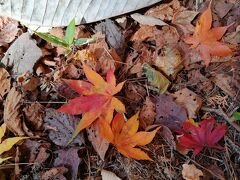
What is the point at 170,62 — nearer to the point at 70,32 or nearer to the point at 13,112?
the point at 70,32

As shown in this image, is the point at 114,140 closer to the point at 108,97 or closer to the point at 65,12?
the point at 108,97

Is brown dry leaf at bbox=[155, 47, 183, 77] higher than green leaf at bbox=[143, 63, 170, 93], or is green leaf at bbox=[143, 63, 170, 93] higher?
brown dry leaf at bbox=[155, 47, 183, 77]

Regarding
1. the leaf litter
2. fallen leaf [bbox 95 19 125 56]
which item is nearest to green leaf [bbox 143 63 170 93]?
the leaf litter

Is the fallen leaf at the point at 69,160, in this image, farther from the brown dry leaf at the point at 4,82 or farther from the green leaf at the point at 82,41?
the green leaf at the point at 82,41

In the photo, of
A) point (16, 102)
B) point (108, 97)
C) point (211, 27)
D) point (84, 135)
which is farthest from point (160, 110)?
point (16, 102)

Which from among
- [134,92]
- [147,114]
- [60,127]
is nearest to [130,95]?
[134,92]

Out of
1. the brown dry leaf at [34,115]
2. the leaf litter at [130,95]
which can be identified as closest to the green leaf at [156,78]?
the leaf litter at [130,95]

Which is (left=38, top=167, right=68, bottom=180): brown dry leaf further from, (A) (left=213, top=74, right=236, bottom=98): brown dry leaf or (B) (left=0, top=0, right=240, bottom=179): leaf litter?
(A) (left=213, top=74, right=236, bottom=98): brown dry leaf
